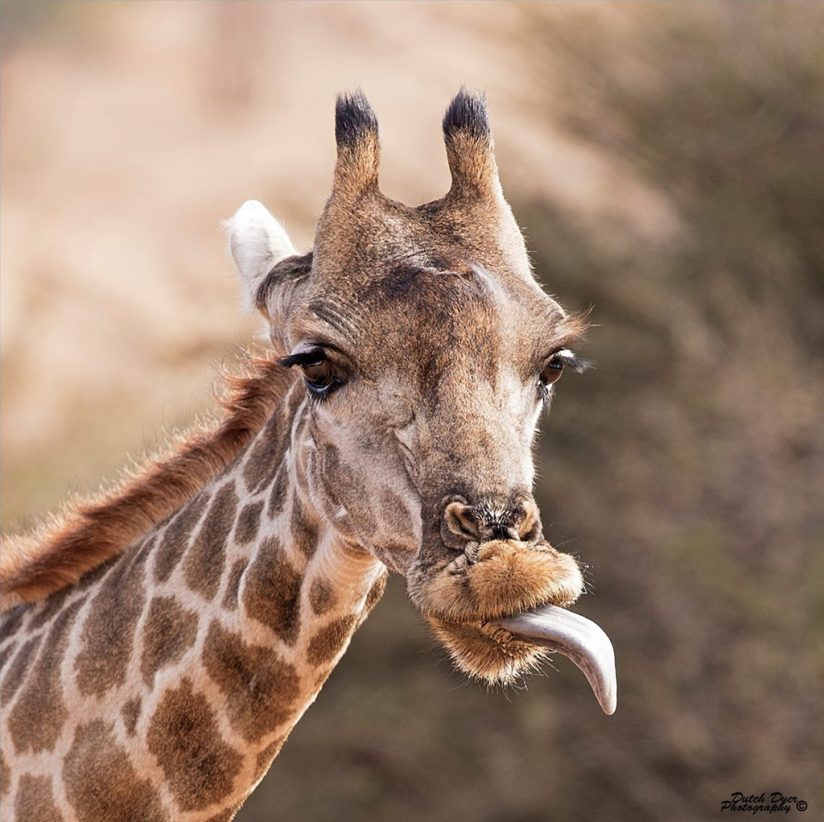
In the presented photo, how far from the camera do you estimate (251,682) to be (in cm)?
491

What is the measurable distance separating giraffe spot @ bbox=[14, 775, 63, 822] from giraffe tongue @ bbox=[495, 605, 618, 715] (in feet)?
5.79

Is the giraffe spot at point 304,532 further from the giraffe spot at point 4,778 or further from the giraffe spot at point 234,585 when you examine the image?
the giraffe spot at point 4,778

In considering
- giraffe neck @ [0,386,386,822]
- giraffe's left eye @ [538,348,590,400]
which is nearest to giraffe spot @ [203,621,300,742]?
giraffe neck @ [0,386,386,822]

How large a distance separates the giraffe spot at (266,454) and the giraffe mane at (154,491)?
0.12 m

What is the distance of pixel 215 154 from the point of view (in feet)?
123

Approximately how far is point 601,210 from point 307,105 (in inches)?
826

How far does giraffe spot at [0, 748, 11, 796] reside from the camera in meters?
5.12

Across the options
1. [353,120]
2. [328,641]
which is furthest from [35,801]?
[353,120]

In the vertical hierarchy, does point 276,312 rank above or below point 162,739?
above

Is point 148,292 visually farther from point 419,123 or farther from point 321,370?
point 321,370

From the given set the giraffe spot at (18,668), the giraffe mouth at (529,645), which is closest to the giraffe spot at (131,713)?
the giraffe spot at (18,668)

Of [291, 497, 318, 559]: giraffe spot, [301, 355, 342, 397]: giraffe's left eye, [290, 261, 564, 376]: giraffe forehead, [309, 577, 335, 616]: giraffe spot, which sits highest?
[290, 261, 564, 376]: giraffe forehead

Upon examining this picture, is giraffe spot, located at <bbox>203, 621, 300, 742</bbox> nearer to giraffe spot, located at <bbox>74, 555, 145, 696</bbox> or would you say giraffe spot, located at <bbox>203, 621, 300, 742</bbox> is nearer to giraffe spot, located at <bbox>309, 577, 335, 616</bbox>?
giraffe spot, located at <bbox>309, 577, 335, 616</bbox>

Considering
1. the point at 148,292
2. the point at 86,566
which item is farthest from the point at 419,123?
the point at 86,566
